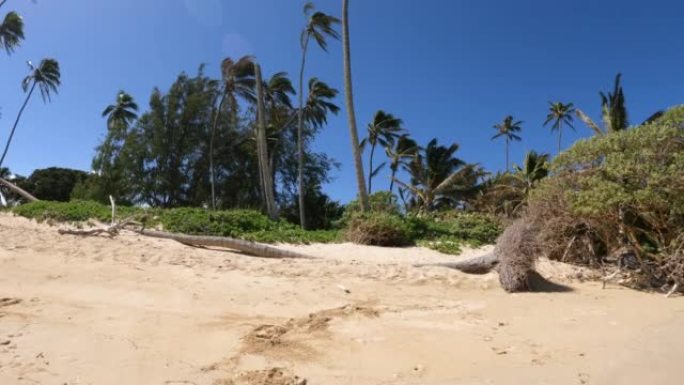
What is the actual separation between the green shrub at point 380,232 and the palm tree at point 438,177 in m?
12.2

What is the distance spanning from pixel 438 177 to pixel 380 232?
617 inches

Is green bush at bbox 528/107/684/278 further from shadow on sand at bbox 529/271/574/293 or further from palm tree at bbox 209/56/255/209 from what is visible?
palm tree at bbox 209/56/255/209

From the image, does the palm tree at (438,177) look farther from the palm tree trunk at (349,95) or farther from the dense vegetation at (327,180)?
the palm tree trunk at (349,95)

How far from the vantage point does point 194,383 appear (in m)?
3.17

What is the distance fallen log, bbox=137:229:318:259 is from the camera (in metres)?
9.34

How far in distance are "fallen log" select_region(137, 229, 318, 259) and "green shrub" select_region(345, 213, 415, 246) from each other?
11.5 feet

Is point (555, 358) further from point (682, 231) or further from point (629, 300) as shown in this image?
point (682, 231)

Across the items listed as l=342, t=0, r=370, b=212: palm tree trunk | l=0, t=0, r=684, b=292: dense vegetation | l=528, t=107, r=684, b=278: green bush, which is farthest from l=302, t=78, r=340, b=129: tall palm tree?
l=528, t=107, r=684, b=278: green bush

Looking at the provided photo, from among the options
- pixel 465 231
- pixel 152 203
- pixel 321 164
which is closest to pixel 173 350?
pixel 465 231

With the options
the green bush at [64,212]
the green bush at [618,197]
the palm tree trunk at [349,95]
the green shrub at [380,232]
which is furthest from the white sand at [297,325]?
the palm tree trunk at [349,95]

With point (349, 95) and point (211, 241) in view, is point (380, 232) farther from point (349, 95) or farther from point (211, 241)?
point (349, 95)

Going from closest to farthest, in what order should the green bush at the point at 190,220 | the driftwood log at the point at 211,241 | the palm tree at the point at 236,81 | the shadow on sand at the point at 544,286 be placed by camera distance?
the shadow on sand at the point at 544,286, the driftwood log at the point at 211,241, the green bush at the point at 190,220, the palm tree at the point at 236,81

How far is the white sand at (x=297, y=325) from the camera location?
343 cm

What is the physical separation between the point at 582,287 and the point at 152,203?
22905mm
